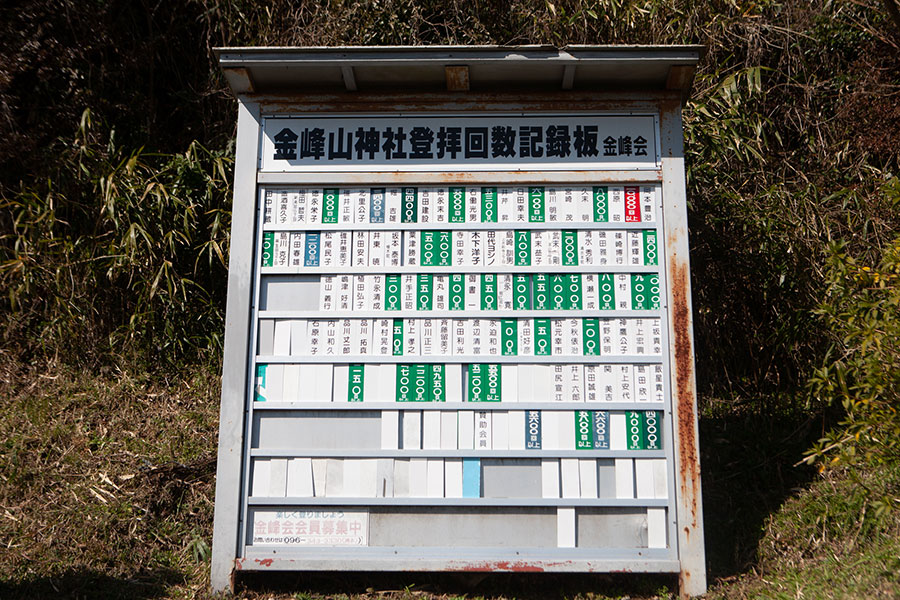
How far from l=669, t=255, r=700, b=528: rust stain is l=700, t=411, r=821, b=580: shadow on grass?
0.61m

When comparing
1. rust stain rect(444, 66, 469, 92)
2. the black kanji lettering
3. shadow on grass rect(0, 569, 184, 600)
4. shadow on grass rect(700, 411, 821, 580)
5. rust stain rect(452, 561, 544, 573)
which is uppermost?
rust stain rect(444, 66, 469, 92)

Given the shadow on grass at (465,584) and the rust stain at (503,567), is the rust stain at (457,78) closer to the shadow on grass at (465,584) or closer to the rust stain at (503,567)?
the rust stain at (503,567)

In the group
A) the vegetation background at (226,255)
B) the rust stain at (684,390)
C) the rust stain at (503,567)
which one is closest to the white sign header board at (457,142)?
the rust stain at (684,390)

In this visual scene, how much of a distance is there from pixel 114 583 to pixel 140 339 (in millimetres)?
2092

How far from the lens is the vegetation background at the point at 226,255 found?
404 centimetres

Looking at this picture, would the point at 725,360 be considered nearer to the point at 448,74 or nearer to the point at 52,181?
the point at 448,74

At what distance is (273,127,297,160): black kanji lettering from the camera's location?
4.00 meters

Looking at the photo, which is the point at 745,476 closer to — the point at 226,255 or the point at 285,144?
the point at 285,144

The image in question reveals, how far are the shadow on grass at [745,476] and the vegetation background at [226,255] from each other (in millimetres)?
17

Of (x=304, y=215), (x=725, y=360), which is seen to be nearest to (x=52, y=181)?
(x=304, y=215)

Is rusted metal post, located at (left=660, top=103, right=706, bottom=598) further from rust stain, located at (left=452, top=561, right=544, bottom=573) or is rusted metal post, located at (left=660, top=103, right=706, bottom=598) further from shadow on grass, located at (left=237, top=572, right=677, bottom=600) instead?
rust stain, located at (left=452, top=561, right=544, bottom=573)

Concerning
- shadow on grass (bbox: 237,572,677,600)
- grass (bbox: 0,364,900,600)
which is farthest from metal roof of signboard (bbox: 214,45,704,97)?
shadow on grass (bbox: 237,572,677,600)

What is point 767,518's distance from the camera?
428 centimetres

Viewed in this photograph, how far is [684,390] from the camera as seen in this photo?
12.2 ft
